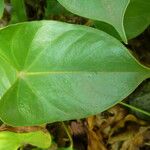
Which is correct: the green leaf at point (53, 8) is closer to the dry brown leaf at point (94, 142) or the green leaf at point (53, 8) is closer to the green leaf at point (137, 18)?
the green leaf at point (137, 18)

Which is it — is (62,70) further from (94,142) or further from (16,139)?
(94,142)

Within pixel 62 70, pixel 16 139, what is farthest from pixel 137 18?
pixel 16 139

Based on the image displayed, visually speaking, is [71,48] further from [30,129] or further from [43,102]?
[30,129]

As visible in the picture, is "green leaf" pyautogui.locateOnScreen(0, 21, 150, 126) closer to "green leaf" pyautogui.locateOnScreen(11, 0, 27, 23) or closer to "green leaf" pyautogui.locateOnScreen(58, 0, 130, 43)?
"green leaf" pyautogui.locateOnScreen(58, 0, 130, 43)

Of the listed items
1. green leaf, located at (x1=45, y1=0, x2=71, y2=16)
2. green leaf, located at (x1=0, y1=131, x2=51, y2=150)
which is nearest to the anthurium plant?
green leaf, located at (x1=0, y1=131, x2=51, y2=150)

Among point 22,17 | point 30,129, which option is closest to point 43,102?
point 30,129

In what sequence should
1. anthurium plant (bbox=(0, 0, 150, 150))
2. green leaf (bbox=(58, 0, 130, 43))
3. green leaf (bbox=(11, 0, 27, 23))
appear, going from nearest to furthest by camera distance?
1. green leaf (bbox=(58, 0, 130, 43))
2. anthurium plant (bbox=(0, 0, 150, 150))
3. green leaf (bbox=(11, 0, 27, 23))
